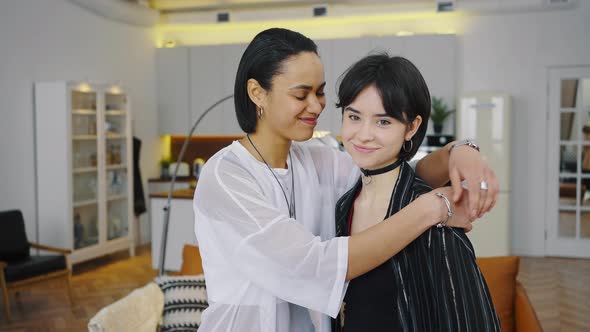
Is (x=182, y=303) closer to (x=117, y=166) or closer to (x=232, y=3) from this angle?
(x=117, y=166)

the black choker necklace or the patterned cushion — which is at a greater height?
the black choker necklace

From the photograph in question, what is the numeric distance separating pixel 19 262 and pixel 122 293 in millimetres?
1094

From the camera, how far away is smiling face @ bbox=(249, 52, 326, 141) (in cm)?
158

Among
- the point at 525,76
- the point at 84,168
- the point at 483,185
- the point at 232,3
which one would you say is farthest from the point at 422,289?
the point at 232,3

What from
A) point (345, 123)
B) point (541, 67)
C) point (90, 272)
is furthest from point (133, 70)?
point (345, 123)

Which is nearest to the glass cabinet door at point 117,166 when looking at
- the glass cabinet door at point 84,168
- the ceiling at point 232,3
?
the glass cabinet door at point 84,168

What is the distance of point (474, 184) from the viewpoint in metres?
1.28

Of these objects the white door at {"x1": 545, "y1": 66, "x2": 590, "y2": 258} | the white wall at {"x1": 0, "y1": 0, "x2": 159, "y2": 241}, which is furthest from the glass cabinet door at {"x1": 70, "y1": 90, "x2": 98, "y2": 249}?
the white door at {"x1": 545, "y1": 66, "x2": 590, "y2": 258}

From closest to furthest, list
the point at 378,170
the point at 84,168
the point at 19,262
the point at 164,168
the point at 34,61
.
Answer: the point at 378,170
the point at 19,262
the point at 34,61
the point at 84,168
the point at 164,168

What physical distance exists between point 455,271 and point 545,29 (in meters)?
7.43

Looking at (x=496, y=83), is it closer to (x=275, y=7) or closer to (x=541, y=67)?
(x=541, y=67)

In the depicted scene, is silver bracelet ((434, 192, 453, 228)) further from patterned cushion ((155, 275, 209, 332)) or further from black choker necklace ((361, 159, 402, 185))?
patterned cushion ((155, 275, 209, 332))

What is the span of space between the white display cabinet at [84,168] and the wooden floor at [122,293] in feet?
1.10

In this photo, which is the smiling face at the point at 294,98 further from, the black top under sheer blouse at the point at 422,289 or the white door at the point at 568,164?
the white door at the point at 568,164
